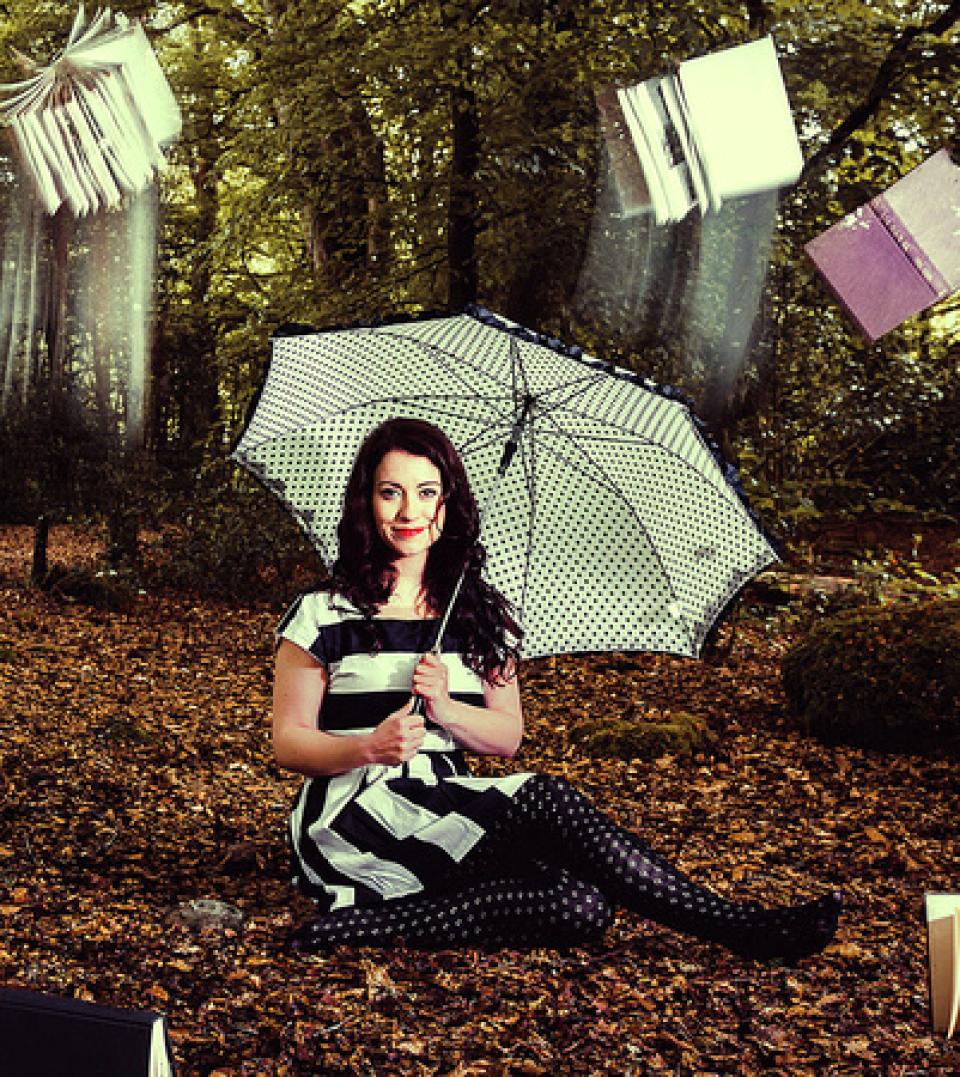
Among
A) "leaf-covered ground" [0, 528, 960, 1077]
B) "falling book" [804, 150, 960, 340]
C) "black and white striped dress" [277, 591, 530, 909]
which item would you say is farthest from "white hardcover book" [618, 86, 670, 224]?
"black and white striped dress" [277, 591, 530, 909]

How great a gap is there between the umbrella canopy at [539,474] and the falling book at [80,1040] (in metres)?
1.88

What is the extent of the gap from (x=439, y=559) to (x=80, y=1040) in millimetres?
1815

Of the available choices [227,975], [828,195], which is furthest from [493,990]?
[828,195]

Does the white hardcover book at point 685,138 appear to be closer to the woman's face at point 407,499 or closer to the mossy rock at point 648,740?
the mossy rock at point 648,740

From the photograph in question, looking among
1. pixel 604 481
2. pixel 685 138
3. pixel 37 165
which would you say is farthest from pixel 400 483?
pixel 37 165

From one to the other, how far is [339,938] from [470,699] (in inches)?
23.4

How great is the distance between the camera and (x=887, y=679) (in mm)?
5215

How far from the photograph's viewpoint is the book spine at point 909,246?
20.2ft

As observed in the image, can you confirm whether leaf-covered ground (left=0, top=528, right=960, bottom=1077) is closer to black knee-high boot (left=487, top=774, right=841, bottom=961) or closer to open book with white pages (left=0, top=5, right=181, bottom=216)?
black knee-high boot (left=487, top=774, right=841, bottom=961)

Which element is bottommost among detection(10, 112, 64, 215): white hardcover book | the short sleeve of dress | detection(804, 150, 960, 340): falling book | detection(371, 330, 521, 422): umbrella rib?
the short sleeve of dress

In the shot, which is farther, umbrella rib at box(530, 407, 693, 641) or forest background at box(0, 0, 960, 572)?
forest background at box(0, 0, 960, 572)

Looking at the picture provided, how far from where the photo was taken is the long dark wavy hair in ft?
9.33

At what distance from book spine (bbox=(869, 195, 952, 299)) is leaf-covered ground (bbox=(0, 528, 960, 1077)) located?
2.17 meters

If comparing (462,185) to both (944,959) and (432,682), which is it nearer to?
(432,682)
